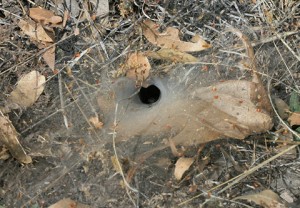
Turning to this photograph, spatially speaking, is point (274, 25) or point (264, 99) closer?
point (264, 99)

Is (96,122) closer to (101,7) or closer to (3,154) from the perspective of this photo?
(3,154)

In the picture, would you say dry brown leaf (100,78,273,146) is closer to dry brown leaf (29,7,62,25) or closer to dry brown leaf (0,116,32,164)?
dry brown leaf (0,116,32,164)

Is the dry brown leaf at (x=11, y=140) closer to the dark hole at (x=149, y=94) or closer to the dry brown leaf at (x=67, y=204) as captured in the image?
the dry brown leaf at (x=67, y=204)

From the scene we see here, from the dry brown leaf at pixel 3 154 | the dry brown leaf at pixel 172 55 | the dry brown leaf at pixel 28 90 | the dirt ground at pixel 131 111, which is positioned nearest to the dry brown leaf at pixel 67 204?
the dirt ground at pixel 131 111

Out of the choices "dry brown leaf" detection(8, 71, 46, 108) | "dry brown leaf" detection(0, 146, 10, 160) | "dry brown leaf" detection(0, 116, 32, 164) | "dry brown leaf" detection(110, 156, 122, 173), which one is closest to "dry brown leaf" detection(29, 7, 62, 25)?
"dry brown leaf" detection(8, 71, 46, 108)

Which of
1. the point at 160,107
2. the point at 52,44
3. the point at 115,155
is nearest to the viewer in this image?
the point at 115,155

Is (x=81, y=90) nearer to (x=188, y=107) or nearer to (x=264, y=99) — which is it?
(x=188, y=107)

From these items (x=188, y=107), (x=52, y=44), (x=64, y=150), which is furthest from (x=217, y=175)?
(x=52, y=44)
